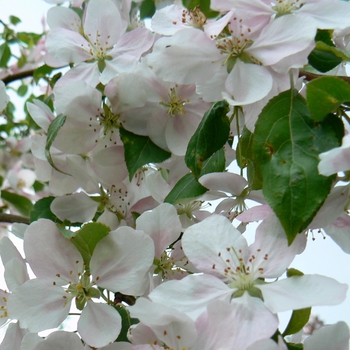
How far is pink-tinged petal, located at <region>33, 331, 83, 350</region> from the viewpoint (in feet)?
2.00

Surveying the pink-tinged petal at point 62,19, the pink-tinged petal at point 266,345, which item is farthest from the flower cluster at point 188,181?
the pink-tinged petal at point 62,19

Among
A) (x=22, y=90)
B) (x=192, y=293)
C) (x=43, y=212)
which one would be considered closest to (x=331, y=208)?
(x=192, y=293)

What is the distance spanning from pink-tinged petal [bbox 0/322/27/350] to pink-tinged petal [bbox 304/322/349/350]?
0.39 metres

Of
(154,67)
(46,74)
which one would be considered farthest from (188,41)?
(46,74)

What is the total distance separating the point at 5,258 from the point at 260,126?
39 centimetres

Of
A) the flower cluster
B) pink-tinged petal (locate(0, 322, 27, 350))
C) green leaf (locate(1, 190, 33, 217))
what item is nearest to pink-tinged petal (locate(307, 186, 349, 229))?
the flower cluster

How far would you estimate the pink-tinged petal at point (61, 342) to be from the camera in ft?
2.00

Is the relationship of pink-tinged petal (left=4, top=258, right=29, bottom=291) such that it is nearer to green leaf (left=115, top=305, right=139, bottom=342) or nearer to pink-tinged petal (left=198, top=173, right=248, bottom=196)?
green leaf (left=115, top=305, right=139, bottom=342)

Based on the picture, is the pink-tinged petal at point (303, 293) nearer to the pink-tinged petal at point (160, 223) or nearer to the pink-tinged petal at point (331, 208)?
the pink-tinged petal at point (331, 208)

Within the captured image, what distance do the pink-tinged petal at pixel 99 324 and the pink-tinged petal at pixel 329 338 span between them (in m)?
0.23

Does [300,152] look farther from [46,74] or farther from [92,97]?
[46,74]

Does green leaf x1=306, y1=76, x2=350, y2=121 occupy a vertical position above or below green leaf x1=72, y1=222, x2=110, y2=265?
above

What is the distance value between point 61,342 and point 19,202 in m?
1.06

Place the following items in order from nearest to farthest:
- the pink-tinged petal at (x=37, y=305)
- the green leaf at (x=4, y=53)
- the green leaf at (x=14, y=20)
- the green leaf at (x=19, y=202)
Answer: the pink-tinged petal at (x=37, y=305)
the green leaf at (x=19, y=202)
the green leaf at (x=4, y=53)
the green leaf at (x=14, y=20)
